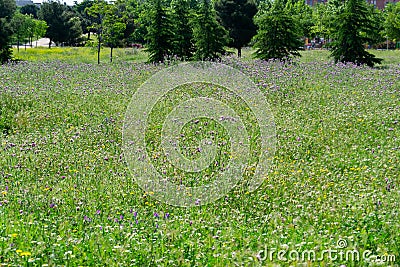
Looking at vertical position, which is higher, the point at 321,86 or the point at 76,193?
the point at 321,86

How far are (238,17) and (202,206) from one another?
85.8 feet

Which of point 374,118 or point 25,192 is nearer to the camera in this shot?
point 25,192

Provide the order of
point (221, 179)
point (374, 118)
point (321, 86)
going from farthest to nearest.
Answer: point (321, 86) → point (374, 118) → point (221, 179)

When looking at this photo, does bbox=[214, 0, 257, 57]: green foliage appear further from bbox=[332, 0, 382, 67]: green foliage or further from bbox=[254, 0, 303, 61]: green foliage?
bbox=[332, 0, 382, 67]: green foliage

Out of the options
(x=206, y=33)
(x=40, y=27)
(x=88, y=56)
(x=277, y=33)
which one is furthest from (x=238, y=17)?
(x=40, y=27)

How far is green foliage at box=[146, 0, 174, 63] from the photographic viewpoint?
917 inches

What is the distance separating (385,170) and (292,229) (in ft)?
8.46

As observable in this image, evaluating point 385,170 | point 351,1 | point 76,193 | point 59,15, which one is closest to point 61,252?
point 76,193

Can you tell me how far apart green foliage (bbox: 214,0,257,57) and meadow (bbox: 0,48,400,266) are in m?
19.0

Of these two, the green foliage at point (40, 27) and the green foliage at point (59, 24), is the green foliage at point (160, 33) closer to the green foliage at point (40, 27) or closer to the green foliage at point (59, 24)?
the green foliage at point (40, 27)

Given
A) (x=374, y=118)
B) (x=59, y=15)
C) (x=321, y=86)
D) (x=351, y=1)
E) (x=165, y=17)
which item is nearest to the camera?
(x=374, y=118)

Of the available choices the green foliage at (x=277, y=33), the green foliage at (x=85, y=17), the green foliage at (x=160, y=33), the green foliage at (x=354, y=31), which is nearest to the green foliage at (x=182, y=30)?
the green foliage at (x=160, y=33)

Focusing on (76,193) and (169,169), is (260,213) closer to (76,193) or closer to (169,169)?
(169,169)

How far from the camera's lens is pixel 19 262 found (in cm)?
420
